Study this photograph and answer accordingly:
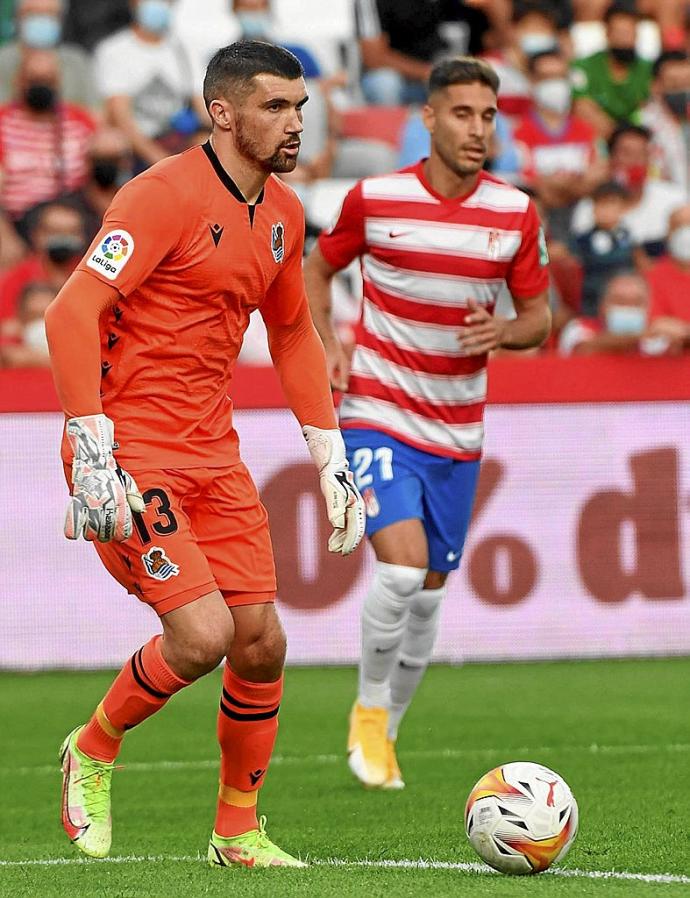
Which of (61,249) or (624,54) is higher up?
(624,54)

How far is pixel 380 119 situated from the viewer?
14.7 meters

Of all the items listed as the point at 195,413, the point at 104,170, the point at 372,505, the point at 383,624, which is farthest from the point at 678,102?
the point at 195,413

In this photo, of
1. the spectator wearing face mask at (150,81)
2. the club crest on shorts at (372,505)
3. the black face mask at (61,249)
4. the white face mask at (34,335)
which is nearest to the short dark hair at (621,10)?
the spectator wearing face mask at (150,81)

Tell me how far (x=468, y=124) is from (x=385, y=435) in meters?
1.34

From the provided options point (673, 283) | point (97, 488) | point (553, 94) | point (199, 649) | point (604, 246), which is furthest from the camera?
point (553, 94)

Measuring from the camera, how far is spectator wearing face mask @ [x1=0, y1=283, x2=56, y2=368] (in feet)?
36.5

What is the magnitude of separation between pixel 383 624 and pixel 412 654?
0.36m

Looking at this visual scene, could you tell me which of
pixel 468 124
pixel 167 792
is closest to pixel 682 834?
pixel 167 792

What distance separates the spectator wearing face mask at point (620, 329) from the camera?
11.1 m

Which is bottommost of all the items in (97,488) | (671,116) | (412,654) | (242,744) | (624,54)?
(671,116)

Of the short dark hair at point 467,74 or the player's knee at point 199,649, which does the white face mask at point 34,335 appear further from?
the player's knee at point 199,649

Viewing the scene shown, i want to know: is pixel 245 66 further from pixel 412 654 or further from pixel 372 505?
pixel 412 654

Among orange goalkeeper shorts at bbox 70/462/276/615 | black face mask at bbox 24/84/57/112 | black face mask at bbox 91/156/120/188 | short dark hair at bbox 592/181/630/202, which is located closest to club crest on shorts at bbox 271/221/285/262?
orange goalkeeper shorts at bbox 70/462/276/615

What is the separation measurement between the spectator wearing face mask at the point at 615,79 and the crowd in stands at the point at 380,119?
2cm
